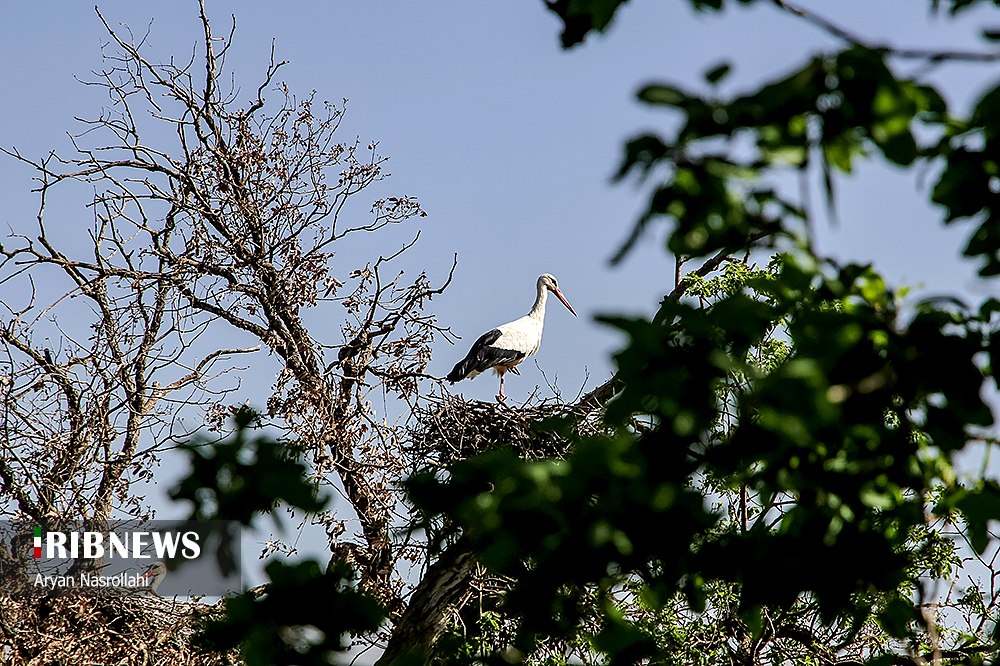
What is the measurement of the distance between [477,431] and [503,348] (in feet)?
10.2

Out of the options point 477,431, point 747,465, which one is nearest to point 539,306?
point 477,431

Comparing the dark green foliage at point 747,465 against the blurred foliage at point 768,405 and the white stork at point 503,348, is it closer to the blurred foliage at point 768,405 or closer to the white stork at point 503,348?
the blurred foliage at point 768,405

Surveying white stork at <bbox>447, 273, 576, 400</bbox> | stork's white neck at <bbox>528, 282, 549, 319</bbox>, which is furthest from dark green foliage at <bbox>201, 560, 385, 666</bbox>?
stork's white neck at <bbox>528, 282, 549, 319</bbox>

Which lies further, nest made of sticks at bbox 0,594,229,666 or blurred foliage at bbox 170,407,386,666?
nest made of sticks at bbox 0,594,229,666

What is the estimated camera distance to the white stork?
8.56 metres

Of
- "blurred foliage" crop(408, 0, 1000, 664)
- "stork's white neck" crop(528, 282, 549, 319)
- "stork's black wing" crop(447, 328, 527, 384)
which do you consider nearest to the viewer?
"blurred foliage" crop(408, 0, 1000, 664)

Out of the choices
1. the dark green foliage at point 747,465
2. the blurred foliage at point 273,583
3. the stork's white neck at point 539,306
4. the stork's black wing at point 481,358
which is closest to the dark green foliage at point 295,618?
the blurred foliage at point 273,583

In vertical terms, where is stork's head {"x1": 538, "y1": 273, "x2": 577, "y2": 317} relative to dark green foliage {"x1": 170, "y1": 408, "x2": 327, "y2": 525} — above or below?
above

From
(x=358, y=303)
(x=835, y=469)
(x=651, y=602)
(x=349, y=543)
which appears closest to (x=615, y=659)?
(x=651, y=602)

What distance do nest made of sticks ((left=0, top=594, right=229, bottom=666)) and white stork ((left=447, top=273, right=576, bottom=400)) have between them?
3.58 metres

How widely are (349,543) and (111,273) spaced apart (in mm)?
2055

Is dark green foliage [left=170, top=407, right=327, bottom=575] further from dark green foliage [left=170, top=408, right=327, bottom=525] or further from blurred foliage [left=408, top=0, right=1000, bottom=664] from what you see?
blurred foliage [left=408, top=0, right=1000, bottom=664]

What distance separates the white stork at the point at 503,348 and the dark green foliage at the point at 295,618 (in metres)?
6.65

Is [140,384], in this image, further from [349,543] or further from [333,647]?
[333,647]
